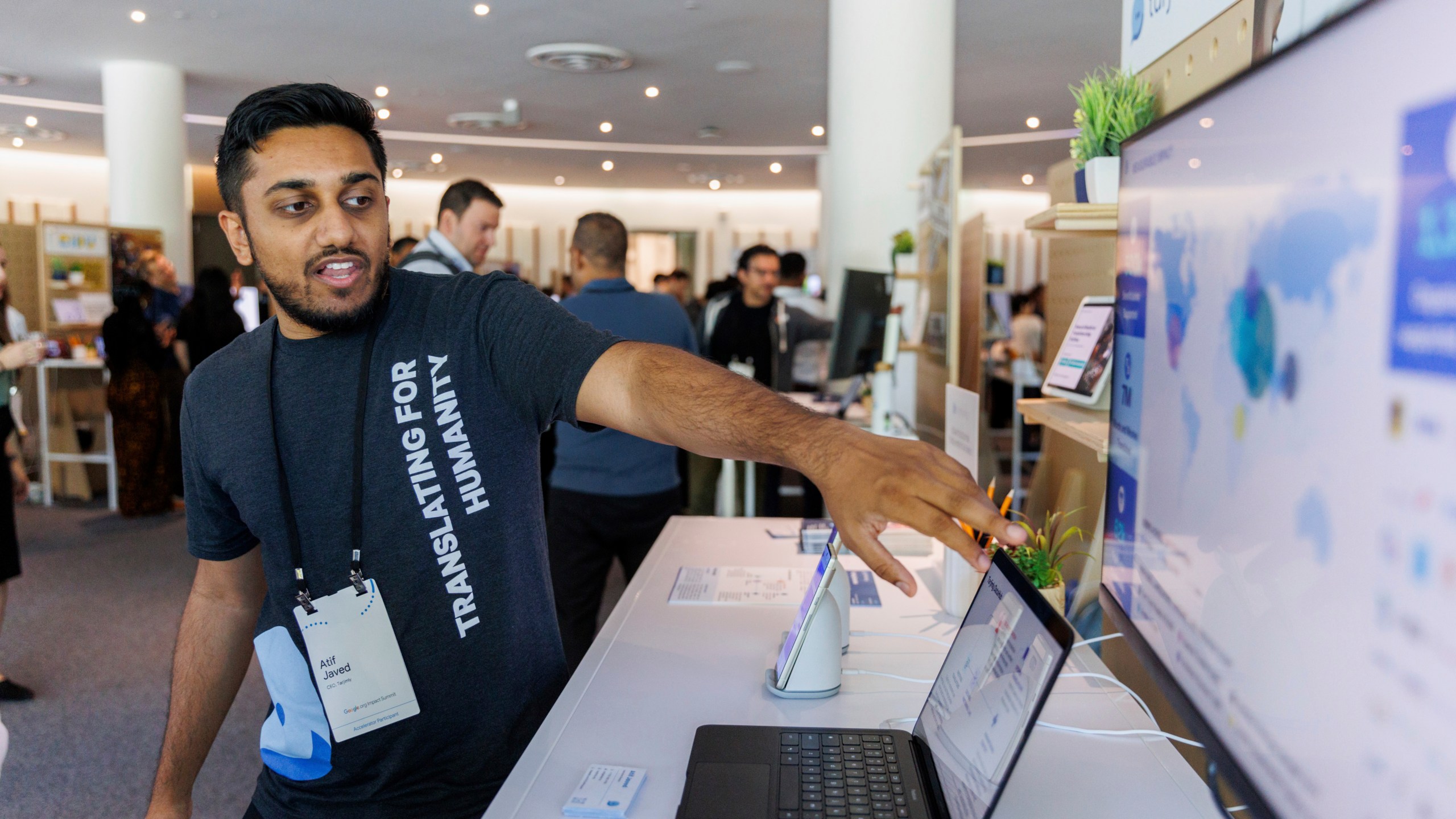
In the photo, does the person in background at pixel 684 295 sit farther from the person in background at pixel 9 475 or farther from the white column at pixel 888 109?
the person in background at pixel 9 475

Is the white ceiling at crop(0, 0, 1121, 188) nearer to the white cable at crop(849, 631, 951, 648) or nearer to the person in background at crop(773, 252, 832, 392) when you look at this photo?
the person in background at crop(773, 252, 832, 392)

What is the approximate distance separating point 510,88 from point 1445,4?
8.70 m

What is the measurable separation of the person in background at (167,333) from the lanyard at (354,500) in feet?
18.1

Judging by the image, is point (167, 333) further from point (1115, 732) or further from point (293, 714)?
point (1115, 732)

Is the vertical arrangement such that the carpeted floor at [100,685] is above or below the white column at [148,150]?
below

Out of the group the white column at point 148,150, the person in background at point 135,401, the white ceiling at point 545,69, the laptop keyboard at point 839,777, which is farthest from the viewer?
the white column at point 148,150

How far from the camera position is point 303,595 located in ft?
4.09

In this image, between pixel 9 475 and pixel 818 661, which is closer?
pixel 818 661

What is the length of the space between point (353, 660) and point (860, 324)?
235 centimetres

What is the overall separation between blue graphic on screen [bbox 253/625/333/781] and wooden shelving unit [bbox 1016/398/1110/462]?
106 cm

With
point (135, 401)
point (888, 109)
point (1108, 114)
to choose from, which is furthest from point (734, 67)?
point (1108, 114)

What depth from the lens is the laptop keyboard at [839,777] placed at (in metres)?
0.93

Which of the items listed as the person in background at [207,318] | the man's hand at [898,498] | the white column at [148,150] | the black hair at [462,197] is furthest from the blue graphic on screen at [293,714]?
the white column at [148,150]

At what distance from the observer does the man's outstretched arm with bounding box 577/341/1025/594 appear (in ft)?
2.20
